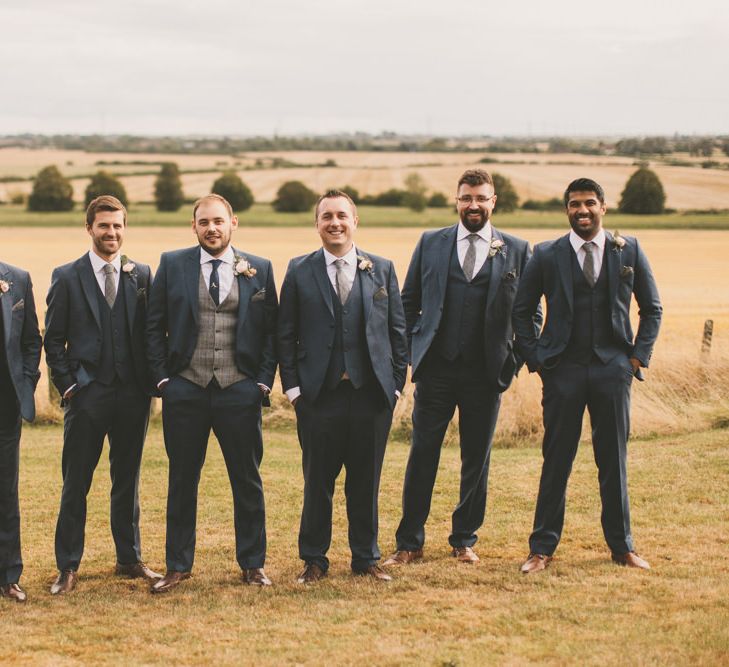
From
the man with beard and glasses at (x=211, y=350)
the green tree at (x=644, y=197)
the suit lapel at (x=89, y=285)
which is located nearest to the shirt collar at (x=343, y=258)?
the man with beard and glasses at (x=211, y=350)

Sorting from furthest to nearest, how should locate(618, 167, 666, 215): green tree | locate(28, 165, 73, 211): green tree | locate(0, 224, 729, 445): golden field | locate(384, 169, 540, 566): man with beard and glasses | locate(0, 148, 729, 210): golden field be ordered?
locate(28, 165, 73, 211): green tree
locate(618, 167, 666, 215): green tree
locate(0, 148, 729, 210): golden field
locate(0, 224, 729, 445): golden field
locate(384, 169, 540, 566): man with beard and glasses

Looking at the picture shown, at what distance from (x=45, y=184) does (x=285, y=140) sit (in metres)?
69.1

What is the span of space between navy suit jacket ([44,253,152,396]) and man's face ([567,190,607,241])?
2.83 meters

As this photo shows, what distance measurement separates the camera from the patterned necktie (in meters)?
6.01

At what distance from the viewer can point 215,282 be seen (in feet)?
19.8

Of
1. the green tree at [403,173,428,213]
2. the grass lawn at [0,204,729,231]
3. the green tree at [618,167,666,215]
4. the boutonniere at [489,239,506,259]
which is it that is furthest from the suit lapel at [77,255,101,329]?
the green tree at [403,173,428,213]

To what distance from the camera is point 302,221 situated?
62469mm

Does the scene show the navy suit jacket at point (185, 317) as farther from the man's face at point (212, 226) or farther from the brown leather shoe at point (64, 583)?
the brown leather shoe at point (64, 583)

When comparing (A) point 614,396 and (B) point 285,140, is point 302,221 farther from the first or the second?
(B) point 285,140

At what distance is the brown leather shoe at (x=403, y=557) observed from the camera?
6555 mm

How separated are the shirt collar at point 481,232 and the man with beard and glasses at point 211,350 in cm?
134

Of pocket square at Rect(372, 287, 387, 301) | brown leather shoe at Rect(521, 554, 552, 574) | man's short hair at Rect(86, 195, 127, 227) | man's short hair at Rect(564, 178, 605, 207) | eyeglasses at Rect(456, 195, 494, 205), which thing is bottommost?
brown leather shoe at Rect(521, 554, 552, 574)

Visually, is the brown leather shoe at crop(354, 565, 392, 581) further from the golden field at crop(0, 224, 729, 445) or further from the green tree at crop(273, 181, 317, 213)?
the green tree at crop(273, 181, 317, 213)

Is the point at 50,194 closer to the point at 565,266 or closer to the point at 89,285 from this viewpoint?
the point at 89,285
